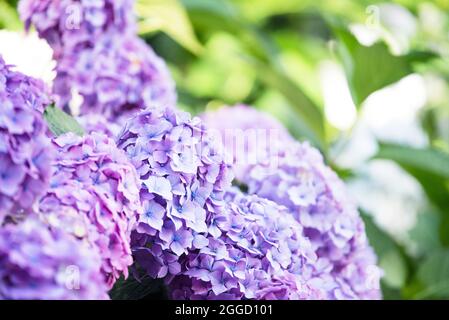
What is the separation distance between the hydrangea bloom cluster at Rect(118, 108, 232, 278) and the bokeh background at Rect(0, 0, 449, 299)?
1.10ft

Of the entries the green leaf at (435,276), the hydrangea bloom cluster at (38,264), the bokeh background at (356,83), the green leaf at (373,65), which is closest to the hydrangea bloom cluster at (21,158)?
the hydrangea bloom cluster at (38,264)

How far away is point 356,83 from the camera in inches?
56.6

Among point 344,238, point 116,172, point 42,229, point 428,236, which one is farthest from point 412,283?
point 42,229

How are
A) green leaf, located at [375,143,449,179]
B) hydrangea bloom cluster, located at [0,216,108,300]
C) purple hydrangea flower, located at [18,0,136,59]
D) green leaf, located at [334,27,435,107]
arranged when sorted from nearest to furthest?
hydrangea bloom cluster, located at [0,216,108,300]
purple hydrangea flower, located at [18,0,136,59]
green leaf, located at [334,27,435,107]
green leaf, located at [375,143,449,179]

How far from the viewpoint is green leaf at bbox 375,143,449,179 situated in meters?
1.52

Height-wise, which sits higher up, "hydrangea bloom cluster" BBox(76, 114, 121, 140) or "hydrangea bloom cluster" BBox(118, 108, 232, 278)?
"hydrangea bloom cluster" BBox(76, 114, 121, 140)

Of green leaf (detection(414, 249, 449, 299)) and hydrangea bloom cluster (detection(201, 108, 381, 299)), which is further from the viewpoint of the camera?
green leaf (detection(414, 249, 449, 299))

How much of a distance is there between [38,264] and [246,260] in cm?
31

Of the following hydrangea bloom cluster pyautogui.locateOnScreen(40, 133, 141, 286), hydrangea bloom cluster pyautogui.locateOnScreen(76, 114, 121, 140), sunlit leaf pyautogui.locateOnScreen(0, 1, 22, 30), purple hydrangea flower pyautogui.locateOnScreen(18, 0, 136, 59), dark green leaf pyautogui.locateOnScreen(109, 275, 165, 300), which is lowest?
dark green leaf pyautogui.locateOnScreen(109, 275, 165, 300)

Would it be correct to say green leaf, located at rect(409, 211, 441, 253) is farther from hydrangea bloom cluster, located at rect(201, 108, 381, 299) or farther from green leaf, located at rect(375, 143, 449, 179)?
hydrangea bloom cluster, located at rect(201, 108, 381, 299)

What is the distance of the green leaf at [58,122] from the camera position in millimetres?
928

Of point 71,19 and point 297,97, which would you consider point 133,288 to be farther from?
point 297,97

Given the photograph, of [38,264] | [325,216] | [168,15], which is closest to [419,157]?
[325,216]

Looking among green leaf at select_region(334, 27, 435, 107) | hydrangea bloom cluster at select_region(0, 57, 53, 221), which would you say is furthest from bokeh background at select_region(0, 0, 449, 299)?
hydrangea bloom cluster at select_region(0, 57, 53, 221)
